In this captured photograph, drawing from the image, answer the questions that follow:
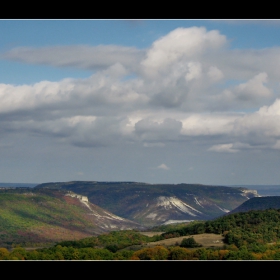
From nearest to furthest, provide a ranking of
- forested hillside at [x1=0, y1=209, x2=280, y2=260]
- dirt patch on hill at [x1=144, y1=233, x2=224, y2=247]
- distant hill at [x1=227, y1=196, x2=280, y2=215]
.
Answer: forested hillside at [x1=0, y1=209, x2=280, y2=260], dirt patch on hill at [x1=144, y1=233, x2=224, y2=247], distant hill at [x1=227, y1=196, x2=280, y2=215]

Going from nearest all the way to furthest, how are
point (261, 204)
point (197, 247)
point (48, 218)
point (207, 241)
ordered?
Result: point (197, 247)
point (207, 241)
point (48, 218)
point (261, 204)

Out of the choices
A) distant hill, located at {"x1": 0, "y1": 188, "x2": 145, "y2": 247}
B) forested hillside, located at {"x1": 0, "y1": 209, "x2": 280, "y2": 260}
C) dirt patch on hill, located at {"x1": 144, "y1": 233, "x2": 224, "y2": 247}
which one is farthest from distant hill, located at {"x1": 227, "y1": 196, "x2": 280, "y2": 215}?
dirt patch on hill, located at {"x1": 144, "y1": 233, "x2": 224, "y2": 247}

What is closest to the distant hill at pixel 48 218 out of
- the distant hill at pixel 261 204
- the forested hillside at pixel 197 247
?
the distant hill at pixel 261 204

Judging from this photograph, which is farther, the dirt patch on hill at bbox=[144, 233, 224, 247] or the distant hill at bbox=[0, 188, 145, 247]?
the distant hill at bbox=[0, 188, 145, 247]

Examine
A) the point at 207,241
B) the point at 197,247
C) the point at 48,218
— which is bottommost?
the point at 48,218

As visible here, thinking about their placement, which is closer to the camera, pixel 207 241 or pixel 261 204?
pixel 207 241

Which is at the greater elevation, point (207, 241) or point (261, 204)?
point (261, 204)

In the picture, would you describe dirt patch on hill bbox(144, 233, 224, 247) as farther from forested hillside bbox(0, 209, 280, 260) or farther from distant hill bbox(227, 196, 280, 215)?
distant hill bbox(227, 196, 280, 215)

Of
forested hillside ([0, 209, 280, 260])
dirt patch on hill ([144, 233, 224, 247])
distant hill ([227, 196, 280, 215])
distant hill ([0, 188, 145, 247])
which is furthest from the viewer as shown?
distant hill ([227, 196, 280, 215])

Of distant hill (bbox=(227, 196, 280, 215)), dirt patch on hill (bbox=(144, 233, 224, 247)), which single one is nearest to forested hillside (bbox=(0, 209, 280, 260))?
dirt patch on hill (bbox=(144, 233, 224, 247))

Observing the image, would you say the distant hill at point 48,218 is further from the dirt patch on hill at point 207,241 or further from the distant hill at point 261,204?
the dirt patch on hill at point 207,241

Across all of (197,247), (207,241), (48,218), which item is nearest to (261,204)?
(48,218)

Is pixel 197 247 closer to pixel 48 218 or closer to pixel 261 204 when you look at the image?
pixel 48 218
